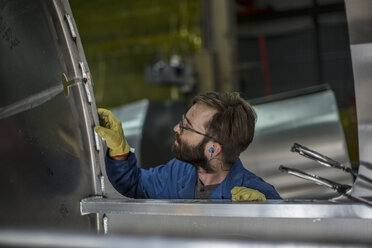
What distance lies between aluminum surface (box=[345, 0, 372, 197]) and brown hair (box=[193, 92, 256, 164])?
86 cm

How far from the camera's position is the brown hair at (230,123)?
1.66 meters

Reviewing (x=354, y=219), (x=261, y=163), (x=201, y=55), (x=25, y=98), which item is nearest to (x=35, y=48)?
(x=25, y=98)

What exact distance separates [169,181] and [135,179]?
144mm

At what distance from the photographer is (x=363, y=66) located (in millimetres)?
804

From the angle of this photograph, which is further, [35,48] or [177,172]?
[177,172]

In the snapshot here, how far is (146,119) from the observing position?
336 cm

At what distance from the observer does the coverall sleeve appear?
1.68 meters

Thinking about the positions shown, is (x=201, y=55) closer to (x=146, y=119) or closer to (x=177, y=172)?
(x=146, y=119)

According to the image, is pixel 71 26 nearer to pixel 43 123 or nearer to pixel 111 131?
pixel 43 123

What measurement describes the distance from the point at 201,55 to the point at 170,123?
6.07 ft

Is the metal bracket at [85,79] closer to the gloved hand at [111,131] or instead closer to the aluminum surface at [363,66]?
the gloved hand at [111,131]

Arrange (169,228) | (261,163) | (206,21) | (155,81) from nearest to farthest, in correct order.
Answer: (169,228)
(261,163)
(155,81)
(206,21)

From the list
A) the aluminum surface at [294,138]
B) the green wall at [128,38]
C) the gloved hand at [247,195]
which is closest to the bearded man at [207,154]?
the gloved hand at [247,195]

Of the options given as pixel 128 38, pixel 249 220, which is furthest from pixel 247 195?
pixel 128 38
